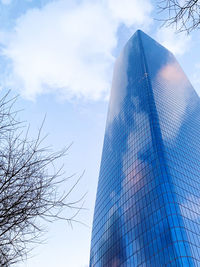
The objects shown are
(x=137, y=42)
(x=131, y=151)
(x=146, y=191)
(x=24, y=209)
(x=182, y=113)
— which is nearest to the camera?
(x=24, y=209)

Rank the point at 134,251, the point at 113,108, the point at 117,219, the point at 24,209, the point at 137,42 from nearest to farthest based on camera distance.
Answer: the point at 24,209
the point at 134,251
the point at 117,219
the point at 113,108
the point at 137,42

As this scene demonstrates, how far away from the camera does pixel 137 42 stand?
5728 inches

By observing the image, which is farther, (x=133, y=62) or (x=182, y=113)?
(x=133, y=62)

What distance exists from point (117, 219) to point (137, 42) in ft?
387

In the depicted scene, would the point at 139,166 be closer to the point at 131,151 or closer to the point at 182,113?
the point at 131,151

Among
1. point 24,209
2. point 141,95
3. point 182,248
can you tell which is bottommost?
point 24,209

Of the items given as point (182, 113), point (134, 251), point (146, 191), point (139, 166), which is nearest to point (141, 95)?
point (182, 113)

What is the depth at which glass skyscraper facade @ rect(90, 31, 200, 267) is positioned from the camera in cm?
4722

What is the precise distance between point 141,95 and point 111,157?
30103 mm

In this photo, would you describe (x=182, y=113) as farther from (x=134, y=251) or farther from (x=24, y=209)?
(x=24, y=209)

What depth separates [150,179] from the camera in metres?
60.0

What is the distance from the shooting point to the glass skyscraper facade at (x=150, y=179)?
47.2 meters

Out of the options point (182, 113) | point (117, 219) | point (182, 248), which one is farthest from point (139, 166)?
point (182, 113)

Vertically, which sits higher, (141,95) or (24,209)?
(141,95)
